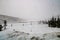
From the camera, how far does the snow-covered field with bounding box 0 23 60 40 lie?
1834 millimetres

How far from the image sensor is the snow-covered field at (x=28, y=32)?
183 centimetres

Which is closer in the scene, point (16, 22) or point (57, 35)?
point (57, 35)

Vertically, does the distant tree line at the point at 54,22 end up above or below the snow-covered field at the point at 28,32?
above

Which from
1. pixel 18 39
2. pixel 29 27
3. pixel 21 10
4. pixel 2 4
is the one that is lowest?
pixel 18 39

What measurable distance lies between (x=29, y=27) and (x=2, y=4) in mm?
685

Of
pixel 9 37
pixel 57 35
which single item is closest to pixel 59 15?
pixel 57 35

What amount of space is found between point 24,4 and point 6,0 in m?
0.36

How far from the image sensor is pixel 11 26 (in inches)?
76.0

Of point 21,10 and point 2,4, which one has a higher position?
point 2,4

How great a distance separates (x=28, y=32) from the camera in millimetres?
1882

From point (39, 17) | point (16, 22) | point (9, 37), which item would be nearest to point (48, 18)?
point (39, 17)

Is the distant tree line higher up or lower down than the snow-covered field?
higher up

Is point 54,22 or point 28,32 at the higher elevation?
point 54,22

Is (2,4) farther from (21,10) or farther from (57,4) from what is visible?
(57,4)
